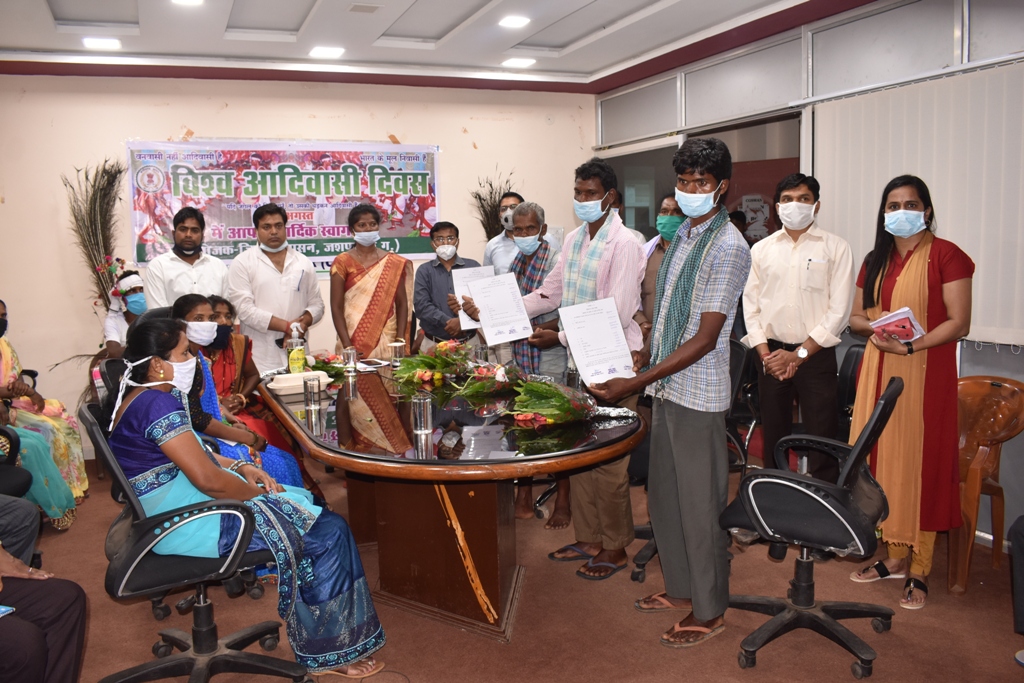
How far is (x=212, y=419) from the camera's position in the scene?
10.4 ft

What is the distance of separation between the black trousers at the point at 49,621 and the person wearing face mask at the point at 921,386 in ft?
9.91

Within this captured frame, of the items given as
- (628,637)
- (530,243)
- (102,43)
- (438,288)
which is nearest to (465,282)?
(530,243)

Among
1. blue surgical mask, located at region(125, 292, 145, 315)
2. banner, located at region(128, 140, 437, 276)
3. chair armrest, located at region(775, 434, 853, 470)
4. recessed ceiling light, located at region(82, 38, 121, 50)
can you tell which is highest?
recessed ceiling light, located at region(82, 38, 121, 50)

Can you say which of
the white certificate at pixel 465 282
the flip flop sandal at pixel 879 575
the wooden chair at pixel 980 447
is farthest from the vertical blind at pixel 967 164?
the white certificate at pixel 465 282

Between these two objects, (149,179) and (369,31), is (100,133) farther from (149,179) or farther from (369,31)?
(369,31)

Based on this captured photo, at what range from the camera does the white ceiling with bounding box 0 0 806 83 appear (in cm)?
483

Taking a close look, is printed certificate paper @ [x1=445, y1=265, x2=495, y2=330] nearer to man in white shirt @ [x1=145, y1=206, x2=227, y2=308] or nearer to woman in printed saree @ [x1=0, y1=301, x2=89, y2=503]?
man in white shirt @ [x1=145, y1=206, x2=227, y2=308]

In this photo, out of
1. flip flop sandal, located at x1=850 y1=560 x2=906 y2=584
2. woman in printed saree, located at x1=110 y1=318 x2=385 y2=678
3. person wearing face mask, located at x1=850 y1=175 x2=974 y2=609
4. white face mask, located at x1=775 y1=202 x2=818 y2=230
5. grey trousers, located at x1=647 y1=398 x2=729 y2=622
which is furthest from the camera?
white face mask, located at x1=775 y1=202 x2=818 y2=230

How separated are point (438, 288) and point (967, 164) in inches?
121

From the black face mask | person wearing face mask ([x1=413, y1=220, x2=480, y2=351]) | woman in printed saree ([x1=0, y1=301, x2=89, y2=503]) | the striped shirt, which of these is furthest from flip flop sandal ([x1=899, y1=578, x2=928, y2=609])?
woman in printed saree ([x1=0, y1=301, x2=89, y2=503])

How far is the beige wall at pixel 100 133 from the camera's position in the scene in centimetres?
604

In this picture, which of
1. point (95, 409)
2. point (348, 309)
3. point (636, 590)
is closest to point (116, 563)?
point (95, 409)

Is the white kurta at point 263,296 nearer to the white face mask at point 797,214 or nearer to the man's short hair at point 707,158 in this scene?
the white face mask at point 797,214

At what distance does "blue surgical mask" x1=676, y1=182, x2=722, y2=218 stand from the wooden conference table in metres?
0.78
